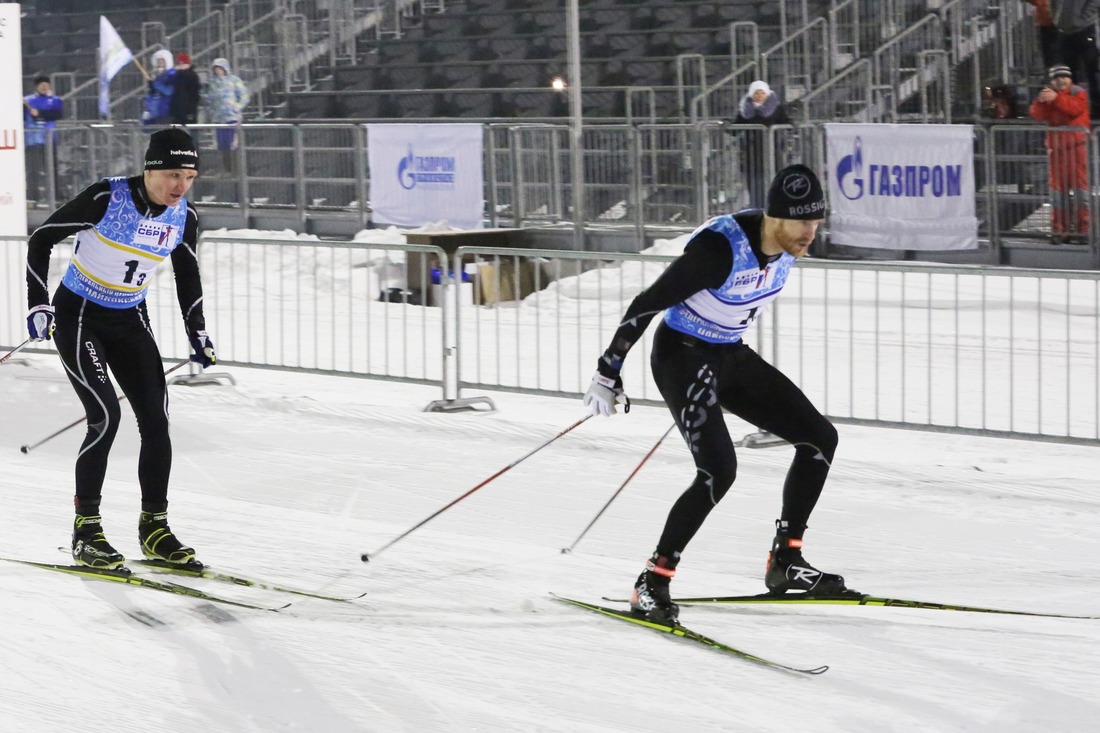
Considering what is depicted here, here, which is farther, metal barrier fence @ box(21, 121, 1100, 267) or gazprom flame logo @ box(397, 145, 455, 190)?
gazprom flame logo @ box(397, 145, 455, 190)

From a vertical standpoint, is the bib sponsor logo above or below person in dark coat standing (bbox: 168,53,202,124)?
below

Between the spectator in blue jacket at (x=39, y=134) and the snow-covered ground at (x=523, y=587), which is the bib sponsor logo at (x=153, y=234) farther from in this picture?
the spectator in blue jacket at (x=39, y=134)

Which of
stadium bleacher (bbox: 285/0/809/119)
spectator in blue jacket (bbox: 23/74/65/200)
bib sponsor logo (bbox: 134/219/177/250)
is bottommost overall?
bib sponsor logo (bbox: 134/219/177/250)

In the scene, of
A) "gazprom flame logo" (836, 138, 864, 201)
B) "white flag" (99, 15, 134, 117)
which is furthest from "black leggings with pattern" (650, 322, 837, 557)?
"white flag" (99, 15, 134, 117)

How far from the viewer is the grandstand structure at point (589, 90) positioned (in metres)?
17.2

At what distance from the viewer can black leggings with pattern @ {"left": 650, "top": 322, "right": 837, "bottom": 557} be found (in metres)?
5.75

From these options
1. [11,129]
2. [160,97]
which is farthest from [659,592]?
[160,97]

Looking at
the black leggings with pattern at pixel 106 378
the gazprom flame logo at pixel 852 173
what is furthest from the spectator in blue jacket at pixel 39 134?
the black leggings with pattern at pixel 106 378

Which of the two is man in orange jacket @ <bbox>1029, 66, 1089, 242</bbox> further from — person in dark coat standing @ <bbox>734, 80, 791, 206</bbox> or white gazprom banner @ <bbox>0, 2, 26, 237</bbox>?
white gazprom banner @ <bbox>0, 2, 26, 237</bbox>

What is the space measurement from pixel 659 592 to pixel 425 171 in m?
13.5

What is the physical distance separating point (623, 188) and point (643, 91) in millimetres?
3549

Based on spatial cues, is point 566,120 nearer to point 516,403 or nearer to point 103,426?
point 516,403

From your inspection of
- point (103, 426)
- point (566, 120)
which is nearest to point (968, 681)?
point (103, 426)

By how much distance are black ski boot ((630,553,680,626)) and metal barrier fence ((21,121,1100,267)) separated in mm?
9885
